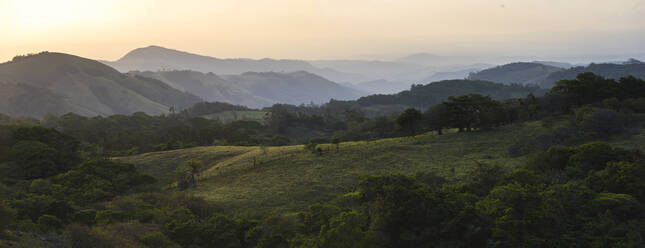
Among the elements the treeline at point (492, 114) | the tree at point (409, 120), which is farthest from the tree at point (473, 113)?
the tree at point (409, 120)

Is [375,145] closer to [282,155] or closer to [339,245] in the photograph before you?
[282,155]

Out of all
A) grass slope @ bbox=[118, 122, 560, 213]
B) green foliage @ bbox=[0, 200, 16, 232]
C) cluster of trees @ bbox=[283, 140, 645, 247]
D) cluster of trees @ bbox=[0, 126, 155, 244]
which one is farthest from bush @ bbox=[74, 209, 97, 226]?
cluster of trees @ bbox=[283, 140, 645, 247]

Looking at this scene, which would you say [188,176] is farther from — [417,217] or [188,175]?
[417,217]

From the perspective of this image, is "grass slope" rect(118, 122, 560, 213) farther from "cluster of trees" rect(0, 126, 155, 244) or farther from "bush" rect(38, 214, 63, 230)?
"bush" rect(38, 214, 63, 230)

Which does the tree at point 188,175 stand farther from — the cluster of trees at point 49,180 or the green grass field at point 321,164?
the cluster of trees at point 49,180

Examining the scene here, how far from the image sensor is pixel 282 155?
A: 56.1m

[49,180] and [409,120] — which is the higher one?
[409,120]

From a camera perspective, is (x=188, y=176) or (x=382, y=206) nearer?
(x=382, y=206)

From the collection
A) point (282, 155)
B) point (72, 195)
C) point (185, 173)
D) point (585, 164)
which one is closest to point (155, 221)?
point (72, 195)

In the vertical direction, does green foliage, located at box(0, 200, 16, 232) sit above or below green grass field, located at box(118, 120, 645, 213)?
above

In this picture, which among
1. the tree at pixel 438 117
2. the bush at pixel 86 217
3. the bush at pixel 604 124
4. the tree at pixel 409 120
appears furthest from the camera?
the tree at pixel 409 120

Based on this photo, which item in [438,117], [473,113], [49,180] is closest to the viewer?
[49,180]

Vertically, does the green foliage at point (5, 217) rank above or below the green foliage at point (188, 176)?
above

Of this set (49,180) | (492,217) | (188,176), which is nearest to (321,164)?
(188,176)
